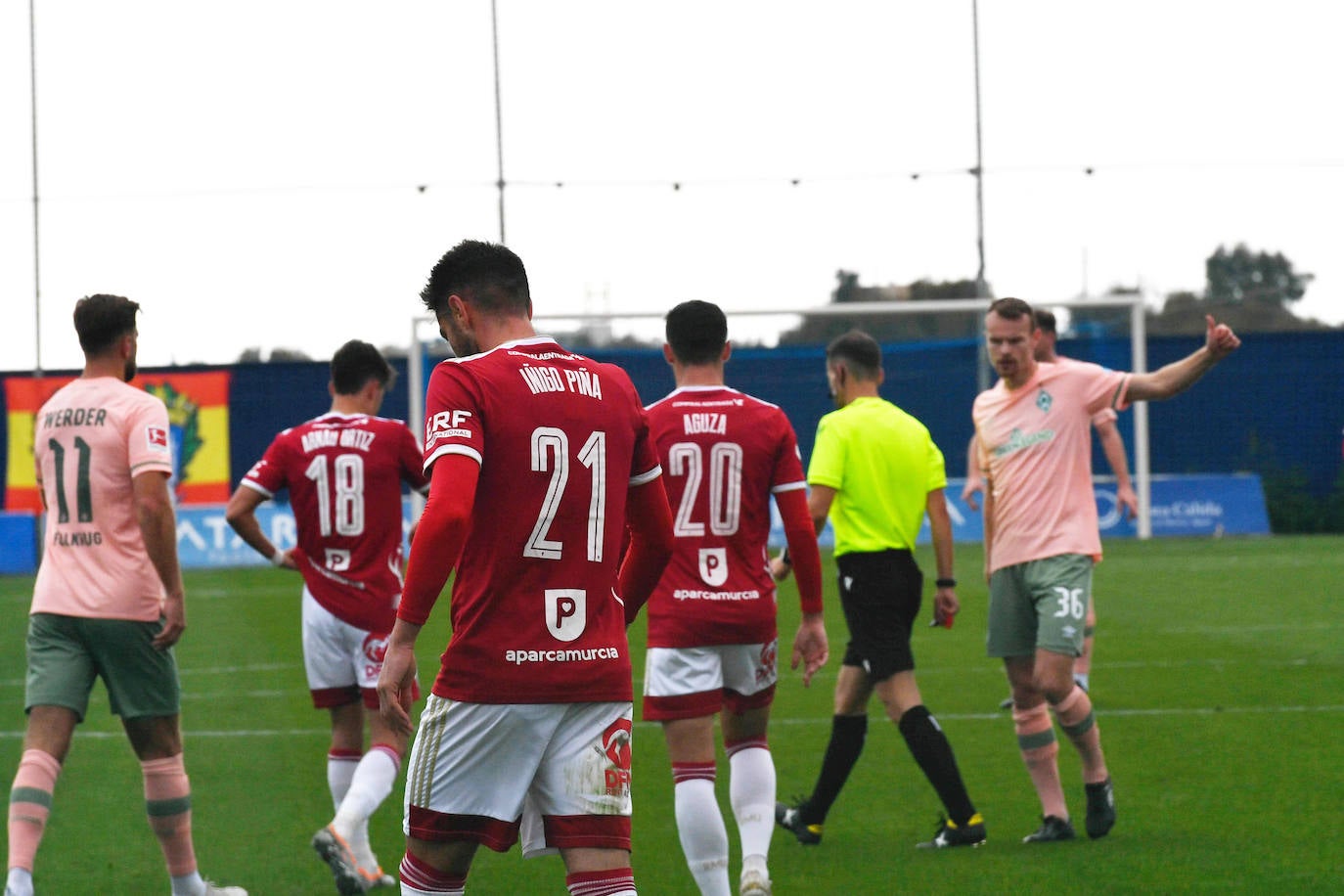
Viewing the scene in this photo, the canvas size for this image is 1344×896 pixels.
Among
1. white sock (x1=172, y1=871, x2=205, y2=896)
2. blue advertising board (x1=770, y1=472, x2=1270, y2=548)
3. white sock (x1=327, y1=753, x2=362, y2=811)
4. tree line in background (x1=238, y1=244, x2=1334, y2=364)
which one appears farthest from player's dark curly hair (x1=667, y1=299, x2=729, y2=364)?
tree line in background (x1=238, y1=244, x2=1334, y2=364)

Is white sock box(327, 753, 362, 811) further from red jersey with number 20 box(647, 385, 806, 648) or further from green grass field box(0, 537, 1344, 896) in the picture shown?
red jersey with number 20 box(647, 385, 806, 648)

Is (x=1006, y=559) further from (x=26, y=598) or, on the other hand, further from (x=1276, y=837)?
(x=26, y=598)

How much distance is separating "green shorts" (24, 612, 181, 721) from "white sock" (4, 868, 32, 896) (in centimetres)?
55

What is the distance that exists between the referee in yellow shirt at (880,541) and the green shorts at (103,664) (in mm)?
2578

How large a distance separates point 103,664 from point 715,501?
2.16 metres

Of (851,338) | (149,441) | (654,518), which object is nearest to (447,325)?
(654,518)

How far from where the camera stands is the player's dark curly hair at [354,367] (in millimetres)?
6531

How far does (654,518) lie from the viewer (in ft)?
13.8

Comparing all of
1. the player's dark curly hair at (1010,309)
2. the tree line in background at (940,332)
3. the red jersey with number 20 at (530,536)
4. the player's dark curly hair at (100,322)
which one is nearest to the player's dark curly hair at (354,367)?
the player's dark curly hair at (100,322)

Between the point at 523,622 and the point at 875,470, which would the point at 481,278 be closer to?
the point at 523,622

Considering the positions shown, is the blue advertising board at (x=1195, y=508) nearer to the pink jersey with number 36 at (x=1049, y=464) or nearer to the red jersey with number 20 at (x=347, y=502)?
the pink jersey with number 36 at (x=1049, y=464)

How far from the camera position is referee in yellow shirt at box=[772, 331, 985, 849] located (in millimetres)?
6676

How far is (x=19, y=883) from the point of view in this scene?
5.36 metres

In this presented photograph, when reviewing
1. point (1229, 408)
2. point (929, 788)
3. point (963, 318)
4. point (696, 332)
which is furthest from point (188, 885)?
point (1229, 408)
